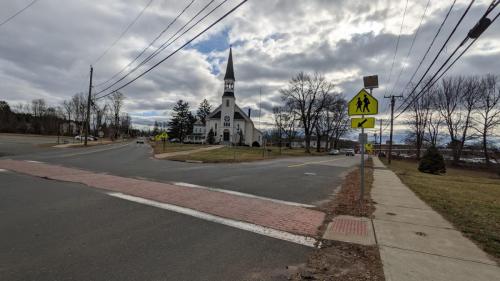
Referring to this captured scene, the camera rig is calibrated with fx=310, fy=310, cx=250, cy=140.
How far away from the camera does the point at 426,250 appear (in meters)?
4.92

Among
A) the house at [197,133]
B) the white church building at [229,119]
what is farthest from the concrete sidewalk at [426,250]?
the house at [197,133]

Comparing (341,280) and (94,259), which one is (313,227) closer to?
(341,280)

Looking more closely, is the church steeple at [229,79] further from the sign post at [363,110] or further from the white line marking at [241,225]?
the white line marking at [241,225]

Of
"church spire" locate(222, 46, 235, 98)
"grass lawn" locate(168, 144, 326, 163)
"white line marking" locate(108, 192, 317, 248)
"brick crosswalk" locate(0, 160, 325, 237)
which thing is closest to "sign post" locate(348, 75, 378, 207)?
"brick crosswalk" locate(0, 160, 325, 237)

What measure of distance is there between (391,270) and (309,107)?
6209 cm

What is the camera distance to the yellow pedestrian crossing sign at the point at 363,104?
839cm

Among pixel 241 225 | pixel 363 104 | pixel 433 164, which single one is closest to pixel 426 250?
pixel 241 225

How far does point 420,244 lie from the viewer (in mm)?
5227

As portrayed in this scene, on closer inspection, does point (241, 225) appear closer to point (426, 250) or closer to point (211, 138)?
point (426, 250)

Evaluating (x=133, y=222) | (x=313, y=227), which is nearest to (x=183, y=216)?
(x=133, y=222)

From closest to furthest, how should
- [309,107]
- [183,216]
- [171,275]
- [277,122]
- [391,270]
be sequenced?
[171,275] → [391,270] → [183,216] → [309,107] → [277,122]

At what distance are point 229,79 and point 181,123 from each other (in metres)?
36.3

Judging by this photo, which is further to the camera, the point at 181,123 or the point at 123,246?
the point at 181,123

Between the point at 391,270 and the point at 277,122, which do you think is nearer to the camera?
the point at 391,270
